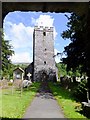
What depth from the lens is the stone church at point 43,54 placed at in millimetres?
73875

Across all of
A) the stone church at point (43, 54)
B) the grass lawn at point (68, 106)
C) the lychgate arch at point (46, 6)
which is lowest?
the grass lawn at point (68, 106)

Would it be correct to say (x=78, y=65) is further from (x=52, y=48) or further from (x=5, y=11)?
(x=52, y=48)

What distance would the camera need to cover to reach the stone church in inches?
2908

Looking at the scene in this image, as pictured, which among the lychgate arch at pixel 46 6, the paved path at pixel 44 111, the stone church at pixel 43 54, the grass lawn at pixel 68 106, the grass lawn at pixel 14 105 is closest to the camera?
the lychgate arch at pixel 46 6

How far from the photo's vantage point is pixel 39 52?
74125 millimetres

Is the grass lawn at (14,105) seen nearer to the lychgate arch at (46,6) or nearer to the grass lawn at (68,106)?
the grass lawn at (68,106)

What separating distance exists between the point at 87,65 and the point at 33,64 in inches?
2844

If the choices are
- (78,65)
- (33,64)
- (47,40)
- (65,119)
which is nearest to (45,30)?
(47,40)

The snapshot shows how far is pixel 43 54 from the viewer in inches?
2936

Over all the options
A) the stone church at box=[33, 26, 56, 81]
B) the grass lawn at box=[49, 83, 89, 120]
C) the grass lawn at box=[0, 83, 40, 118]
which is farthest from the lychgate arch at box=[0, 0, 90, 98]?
the stone church at box=[33, 26, 56, 81]

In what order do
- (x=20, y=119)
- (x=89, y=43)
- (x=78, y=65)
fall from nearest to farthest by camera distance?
1. (x=89, y=43)
2. (x=20, y=119)
3. (x=78, y=65)

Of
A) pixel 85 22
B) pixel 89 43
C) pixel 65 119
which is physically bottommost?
pixel 65 119

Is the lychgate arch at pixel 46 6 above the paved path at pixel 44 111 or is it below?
above

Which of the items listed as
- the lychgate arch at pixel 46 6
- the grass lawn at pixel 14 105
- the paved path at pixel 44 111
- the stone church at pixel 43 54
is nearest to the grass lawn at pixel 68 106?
the paved path at pixel 44 111
